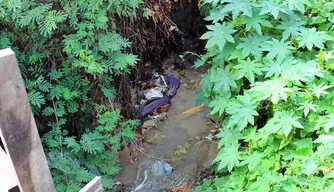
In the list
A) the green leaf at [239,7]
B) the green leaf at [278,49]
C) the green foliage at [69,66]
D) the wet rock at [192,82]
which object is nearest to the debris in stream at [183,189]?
the green foliage at [69,66]

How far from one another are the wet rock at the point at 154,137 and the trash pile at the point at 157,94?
0.21 meters

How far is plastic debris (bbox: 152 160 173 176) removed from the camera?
298cm

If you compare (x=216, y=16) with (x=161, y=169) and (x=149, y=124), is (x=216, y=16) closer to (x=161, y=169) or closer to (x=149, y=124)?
(x=161, y=169)

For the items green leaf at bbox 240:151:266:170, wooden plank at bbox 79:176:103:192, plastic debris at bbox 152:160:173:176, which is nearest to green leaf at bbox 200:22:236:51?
green leaf at bbox 240:151:266:170

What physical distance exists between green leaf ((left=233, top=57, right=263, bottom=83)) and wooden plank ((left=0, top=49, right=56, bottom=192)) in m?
1.11

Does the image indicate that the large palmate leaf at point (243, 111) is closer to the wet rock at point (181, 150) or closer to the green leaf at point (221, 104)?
the green leaf at point (221, 104)

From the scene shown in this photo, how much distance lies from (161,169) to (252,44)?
1635 millimetres

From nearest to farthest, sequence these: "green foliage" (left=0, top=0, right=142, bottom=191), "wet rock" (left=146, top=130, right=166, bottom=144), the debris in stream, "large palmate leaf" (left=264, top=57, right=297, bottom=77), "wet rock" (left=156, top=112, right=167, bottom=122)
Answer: "large palmate leaf" (left=264, top=57, right=297, bottom=77)
"green foliage" (left=0, top=0, right=142, bottom=191)
the debris in stream
"wet rock" (left=146, top=130, right=166, bottom=144)
"wet rock" (left=156, top=112, right=167, bottom=122)

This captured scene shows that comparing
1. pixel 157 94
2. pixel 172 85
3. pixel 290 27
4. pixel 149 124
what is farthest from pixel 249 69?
pixel 172 85

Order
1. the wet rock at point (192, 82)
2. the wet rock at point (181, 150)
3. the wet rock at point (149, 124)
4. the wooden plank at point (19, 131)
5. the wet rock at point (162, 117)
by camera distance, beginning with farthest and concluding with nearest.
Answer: the wet rock at point (192, 82) < the wet rock at point (162, 117) < the wet rock at point (149, 124) < the wet rock at point (181, 150) < the wooden plank at point (19, 131)

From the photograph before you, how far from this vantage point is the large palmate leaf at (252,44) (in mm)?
1757

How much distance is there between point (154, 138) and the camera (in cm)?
342

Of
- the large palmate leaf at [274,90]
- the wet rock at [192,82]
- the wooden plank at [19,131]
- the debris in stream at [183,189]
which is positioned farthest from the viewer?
the wet rock at [192,82]

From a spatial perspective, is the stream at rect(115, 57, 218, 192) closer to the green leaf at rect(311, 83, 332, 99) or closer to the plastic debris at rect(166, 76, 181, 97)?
the plastic debris at rect(166, 76, 181, 97)
